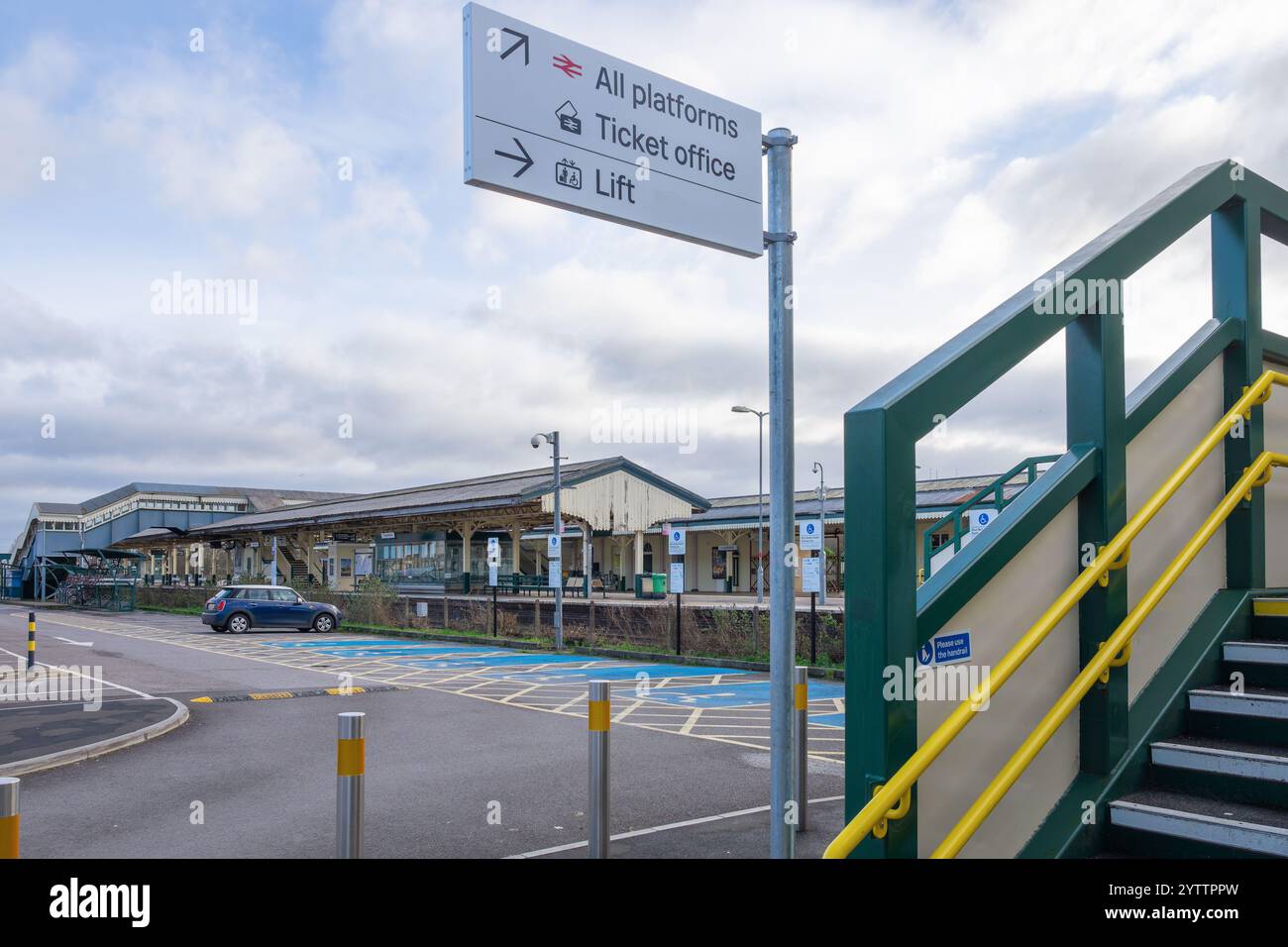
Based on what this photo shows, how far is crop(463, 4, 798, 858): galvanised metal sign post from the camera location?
11.2ft

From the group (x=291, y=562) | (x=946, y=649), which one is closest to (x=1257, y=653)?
(x=946, y=649)

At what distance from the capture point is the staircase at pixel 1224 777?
11.0 ft

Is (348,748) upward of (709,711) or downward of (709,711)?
upward

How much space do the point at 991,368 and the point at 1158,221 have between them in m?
1.47

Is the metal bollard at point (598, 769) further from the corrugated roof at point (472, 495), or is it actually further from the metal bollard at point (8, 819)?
the corrugated roof at point (472, 495)

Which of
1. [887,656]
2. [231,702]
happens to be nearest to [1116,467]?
[887,656]

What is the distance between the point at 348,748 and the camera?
4.01 meters

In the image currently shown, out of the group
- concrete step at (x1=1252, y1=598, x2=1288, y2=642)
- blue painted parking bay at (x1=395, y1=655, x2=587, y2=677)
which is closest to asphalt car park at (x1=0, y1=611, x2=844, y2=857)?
blue painted parking bay at (x1=395, y1=655, x2=587, y2=677)

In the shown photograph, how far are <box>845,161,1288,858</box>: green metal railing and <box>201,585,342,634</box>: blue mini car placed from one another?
29.3 metres

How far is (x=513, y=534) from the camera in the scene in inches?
1572

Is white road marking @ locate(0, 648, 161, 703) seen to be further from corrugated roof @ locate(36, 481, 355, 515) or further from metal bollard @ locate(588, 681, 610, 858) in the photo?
corrugated roof @ locate(36, 481, 355, 515)

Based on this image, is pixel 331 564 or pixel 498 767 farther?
pixel 331 564

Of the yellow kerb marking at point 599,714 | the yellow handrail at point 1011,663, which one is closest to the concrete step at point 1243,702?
the yellow handrail at point 1011,663
